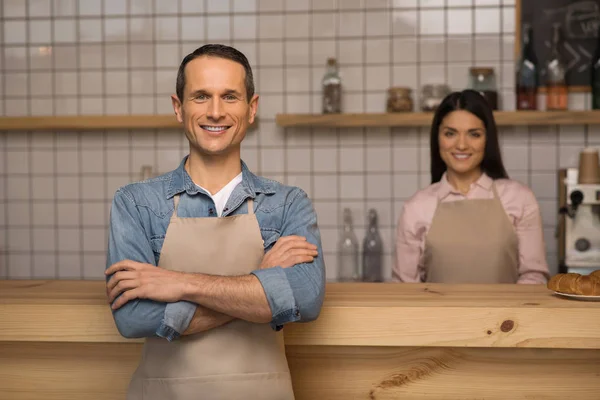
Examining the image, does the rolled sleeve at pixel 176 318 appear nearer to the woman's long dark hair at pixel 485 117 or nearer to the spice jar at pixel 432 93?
the woman's long dark hair at pixel 485 117

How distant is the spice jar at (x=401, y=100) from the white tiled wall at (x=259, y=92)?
0.13m

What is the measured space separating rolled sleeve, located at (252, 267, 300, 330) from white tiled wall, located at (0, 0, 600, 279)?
1935 millimetres

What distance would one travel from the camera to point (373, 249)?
3.15m

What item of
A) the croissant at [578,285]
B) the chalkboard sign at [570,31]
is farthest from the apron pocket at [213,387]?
the chalkboard sign at [570,31]

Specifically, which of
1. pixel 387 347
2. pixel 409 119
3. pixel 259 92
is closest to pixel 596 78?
pixel 409 119

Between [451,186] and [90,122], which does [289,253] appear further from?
[90,122]

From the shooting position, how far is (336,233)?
10.5 ft

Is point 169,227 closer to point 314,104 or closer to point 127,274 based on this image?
point 127,274

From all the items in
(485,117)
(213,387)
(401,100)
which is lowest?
(213,387)

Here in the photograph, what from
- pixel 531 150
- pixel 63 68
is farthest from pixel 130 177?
pixel 531 150

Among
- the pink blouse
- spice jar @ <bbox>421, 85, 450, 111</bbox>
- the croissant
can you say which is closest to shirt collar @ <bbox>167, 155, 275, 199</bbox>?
the croissant

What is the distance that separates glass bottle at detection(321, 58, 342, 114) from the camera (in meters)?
3.07

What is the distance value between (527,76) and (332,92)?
788mm

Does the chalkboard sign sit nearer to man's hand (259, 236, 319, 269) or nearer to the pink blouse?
the pink blouse
